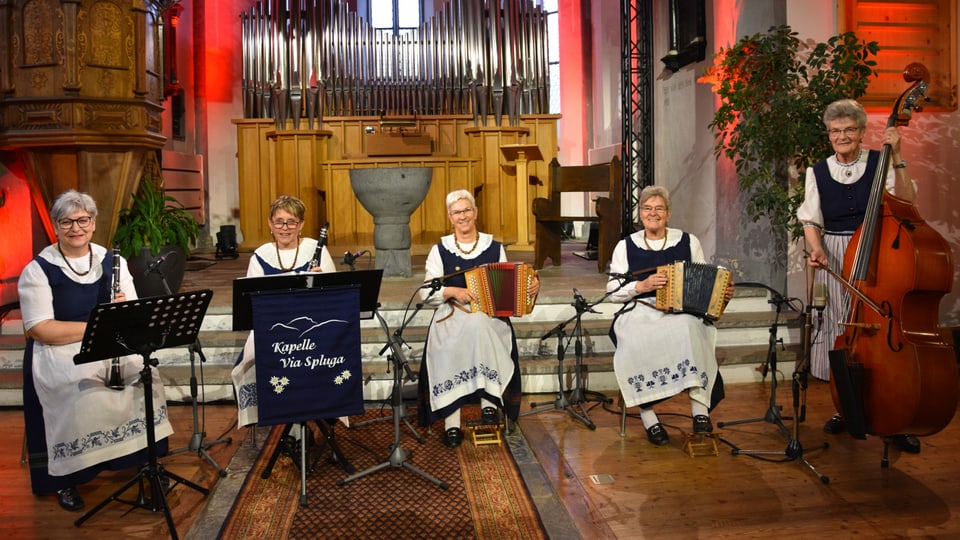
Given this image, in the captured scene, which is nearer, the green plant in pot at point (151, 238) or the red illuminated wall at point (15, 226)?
the green plant in pot at point (151, 238)

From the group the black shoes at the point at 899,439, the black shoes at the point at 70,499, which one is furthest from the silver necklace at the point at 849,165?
the black shoes at the point at 70,499

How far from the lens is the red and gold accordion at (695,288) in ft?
14.7

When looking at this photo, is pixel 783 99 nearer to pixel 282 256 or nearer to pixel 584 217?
pixel 584 217

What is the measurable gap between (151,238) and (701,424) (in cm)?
464

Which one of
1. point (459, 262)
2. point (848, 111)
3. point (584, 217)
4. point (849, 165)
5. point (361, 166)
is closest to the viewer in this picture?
point (848, 111)

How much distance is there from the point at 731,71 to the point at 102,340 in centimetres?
507

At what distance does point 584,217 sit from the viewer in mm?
8523

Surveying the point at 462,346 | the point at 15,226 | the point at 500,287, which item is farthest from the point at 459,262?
the point at 15,226

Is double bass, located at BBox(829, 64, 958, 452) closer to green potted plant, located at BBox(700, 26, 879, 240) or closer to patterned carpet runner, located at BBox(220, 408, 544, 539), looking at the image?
patterned carpet runner, located at BBox(220, 408, 544, 539)

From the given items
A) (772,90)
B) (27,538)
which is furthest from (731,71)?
(27,538)

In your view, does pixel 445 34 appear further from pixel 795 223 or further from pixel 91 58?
pixel 795 223

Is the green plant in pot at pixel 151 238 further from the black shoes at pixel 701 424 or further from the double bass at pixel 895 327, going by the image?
the double bass at pixel 895 327

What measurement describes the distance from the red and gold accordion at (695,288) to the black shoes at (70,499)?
10.2 ft

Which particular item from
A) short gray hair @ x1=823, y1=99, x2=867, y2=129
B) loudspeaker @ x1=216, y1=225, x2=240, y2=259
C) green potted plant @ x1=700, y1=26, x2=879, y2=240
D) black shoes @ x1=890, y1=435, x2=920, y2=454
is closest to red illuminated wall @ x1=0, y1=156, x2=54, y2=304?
loudspeaker @ x1=216, y1=225, x2=240, y2=259
